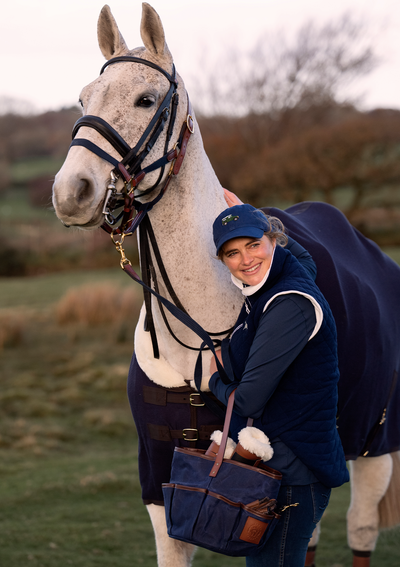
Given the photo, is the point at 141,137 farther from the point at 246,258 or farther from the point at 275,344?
the point at 275,344

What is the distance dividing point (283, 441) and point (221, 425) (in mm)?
421

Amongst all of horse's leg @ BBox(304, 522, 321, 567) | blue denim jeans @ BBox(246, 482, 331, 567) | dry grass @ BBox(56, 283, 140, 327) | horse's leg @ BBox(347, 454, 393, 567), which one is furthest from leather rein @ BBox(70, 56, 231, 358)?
dry grass @ BBox(56, 283, 140, 327)

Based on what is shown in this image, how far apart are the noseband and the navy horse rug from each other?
2.46 feet

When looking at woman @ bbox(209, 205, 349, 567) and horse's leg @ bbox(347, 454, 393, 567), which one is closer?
woman @ bbox(209, 205, 349, 567)

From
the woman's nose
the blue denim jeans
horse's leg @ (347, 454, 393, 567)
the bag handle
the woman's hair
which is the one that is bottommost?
horse's leg @ (347, 454, 393, 567)

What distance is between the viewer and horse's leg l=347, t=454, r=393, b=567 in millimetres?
3002

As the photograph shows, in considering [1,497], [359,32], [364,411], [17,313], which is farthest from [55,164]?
[364,411]

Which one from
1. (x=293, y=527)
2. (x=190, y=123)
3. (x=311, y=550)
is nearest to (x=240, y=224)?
(x=190, y=123)

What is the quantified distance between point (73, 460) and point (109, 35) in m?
4.92

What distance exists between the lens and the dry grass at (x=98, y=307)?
10545 mm

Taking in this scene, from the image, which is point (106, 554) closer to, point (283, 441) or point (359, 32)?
point (283, 441)

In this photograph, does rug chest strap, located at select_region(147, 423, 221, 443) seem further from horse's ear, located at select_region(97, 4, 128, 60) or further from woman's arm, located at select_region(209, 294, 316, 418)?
horse's ear, located at select_region(97, 4, 128, 60)

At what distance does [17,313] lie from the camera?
36.4 ft

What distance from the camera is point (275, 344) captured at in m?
1.71
